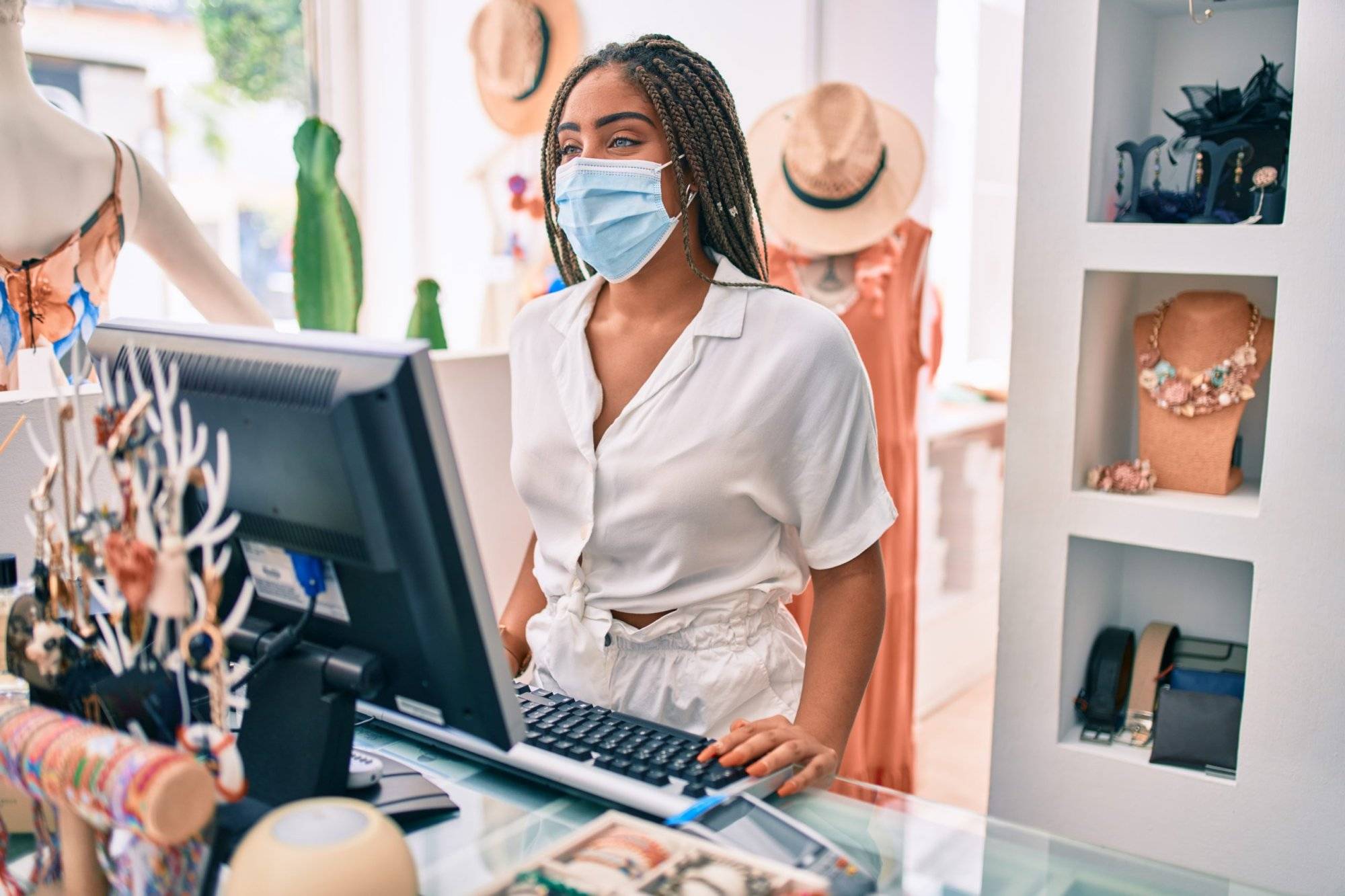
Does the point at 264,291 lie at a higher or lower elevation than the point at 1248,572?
higher

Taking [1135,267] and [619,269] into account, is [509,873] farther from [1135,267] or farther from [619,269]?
[1135,267]

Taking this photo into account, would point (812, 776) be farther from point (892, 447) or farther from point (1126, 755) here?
point (892, 447)

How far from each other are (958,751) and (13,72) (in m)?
2.63

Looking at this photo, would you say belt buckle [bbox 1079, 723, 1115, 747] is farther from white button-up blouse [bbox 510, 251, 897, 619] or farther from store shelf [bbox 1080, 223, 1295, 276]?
white button-up blouse [bbox 510, 251, 897, 619]

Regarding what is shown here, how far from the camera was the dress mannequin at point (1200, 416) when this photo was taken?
2033 mm

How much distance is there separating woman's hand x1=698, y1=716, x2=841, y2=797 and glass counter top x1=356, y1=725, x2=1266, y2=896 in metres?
0.02

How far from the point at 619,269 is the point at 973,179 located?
231cm

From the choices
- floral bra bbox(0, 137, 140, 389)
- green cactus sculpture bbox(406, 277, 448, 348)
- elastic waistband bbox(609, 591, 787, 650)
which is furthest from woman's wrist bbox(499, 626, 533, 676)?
green cactus sculpture bbox(406, 277, 448, 348)

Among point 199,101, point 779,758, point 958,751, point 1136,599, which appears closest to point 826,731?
point 779,758

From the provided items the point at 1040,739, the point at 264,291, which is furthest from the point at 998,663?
the point at 264,291

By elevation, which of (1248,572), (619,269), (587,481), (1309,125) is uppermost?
(1309,125)

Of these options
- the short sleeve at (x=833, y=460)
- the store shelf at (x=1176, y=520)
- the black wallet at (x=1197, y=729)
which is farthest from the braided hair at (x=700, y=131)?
the black wallet at (x=1197, y=729)

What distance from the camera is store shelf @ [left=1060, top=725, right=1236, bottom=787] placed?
2004 mm

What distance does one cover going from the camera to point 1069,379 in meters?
2.07
